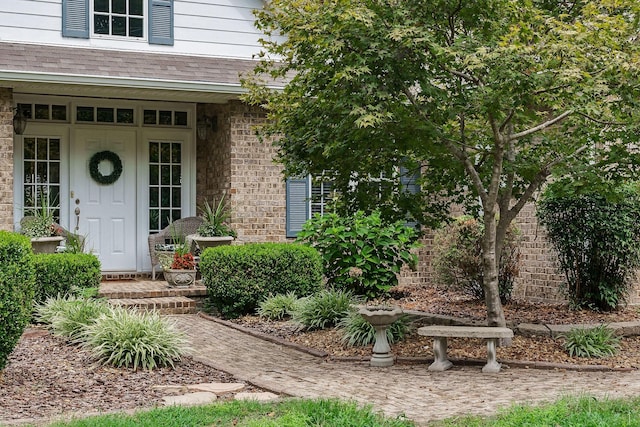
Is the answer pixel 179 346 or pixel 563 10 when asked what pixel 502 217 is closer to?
pixel 563 10

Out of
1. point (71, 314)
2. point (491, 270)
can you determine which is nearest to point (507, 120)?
point (491, 270)

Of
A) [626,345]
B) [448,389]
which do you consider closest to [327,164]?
[448,389]

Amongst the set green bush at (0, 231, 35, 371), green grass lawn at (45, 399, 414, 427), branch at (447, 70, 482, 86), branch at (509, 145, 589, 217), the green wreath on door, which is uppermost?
branch at (447, 70, 482, 86)

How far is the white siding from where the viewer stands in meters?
12.2

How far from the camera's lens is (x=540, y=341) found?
8555 mm

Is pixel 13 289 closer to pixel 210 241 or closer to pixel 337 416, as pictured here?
pixel 337 416

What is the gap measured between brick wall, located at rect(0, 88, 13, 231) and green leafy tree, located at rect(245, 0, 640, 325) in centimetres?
483

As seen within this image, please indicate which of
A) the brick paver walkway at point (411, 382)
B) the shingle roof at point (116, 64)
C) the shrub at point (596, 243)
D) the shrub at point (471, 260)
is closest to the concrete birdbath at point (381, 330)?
the brick paver walkway at point (411, 382)

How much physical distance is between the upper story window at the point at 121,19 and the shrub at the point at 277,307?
4.79 metres

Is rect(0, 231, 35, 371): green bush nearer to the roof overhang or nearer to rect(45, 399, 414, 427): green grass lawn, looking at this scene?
rect(45, 399, 414, 427): green grass lawn

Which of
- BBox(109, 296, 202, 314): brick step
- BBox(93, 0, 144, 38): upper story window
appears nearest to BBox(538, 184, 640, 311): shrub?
BBox(109, 296, 202, 314): brick step

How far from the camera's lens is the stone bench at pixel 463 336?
7.54 meters

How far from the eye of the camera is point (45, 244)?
11555 mm

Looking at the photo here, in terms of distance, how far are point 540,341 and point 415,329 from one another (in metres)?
1.45
